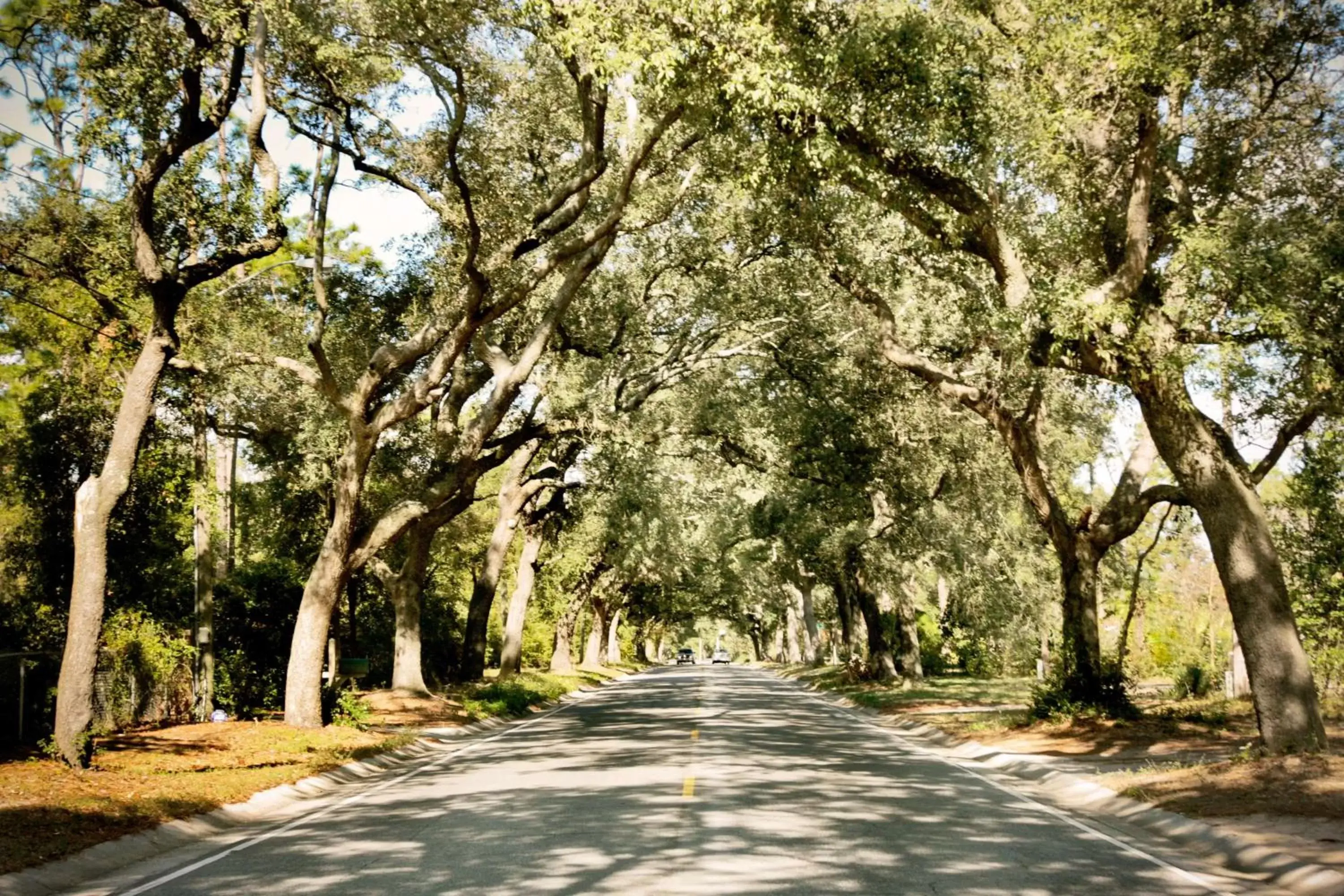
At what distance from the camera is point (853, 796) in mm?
11375

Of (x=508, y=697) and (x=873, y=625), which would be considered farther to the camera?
(x=873, y=625)

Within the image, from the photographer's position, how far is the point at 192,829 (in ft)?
Answer: 32.7

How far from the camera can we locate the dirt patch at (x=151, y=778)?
9031 millimetres

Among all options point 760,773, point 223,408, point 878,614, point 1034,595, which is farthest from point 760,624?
point 760,773

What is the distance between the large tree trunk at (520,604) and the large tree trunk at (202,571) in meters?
13.6

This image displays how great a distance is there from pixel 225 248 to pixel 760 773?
978cm

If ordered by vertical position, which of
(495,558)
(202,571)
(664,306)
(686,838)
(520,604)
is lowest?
(686,838)

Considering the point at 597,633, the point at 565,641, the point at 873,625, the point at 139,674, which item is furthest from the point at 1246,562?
the point at 597,633

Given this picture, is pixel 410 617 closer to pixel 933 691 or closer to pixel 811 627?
pixel 933 691

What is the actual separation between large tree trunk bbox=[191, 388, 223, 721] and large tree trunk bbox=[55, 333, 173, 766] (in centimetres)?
504

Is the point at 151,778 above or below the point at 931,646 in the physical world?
above

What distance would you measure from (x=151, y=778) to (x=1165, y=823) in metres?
10.7

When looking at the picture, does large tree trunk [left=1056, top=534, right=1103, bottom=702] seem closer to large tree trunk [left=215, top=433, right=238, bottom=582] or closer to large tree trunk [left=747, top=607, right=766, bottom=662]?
large tree trunk [left=215, top=433, right=238, bottom=582]

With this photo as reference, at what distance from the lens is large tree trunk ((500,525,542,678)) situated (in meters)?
33.2
